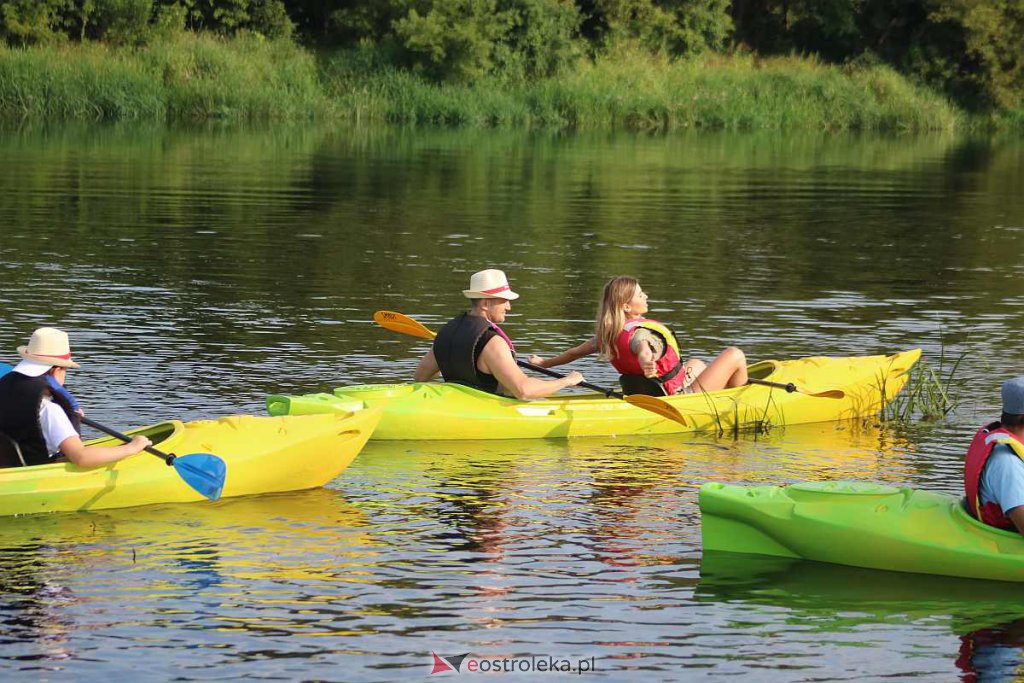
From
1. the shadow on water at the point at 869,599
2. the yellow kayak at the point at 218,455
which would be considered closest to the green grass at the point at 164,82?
the yellow kayak at the point at 218,455

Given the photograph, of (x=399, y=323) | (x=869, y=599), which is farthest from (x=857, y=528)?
(x=399, y=323)

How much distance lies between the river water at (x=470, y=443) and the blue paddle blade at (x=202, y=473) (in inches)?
6.8

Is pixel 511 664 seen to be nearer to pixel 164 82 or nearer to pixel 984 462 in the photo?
pixel 984 462

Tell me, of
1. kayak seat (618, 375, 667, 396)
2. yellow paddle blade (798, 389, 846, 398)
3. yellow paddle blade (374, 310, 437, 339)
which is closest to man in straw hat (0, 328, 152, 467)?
kayak seat (618, 375, 667, 396)

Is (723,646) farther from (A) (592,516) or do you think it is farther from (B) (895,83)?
(B) (895,83)

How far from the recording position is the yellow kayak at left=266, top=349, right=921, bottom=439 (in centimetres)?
1052

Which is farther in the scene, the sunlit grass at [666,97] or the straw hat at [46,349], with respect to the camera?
the sunlit grass at [666,97]

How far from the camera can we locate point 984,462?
729 cm

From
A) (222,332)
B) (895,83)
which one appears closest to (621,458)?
(222,332)

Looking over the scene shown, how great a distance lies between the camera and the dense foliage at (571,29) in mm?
43469

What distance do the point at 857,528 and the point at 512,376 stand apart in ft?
10.1

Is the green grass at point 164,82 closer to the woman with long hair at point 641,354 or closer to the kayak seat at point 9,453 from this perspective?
the woman with long hair at point 641,354

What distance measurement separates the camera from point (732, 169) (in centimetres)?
3259

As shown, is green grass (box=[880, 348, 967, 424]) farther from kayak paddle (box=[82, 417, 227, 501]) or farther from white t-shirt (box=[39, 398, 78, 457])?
white t-shirt (box=[39, 398, 78, 457])
